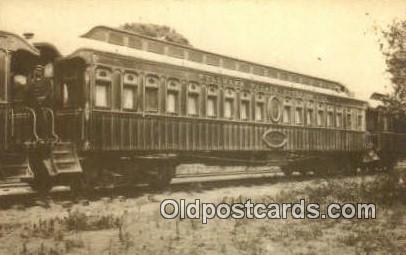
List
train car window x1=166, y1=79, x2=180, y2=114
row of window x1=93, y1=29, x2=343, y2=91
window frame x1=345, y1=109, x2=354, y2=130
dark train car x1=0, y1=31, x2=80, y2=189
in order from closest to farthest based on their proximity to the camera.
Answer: dark train car x1=0, y1=31, x2=80, y2=189, row of window x1=93, y1=29, x2=343, y2=91, train car window x1=166, y1=79, x2=180, y2=114, window frame x1=345, y1=109, x2=354, y2=130

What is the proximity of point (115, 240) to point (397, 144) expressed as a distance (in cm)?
1380

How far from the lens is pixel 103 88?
8531 millimetres

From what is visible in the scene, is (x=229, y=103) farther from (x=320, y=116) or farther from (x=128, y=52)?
(x=320, y=116)

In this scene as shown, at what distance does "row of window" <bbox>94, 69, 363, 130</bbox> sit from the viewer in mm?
8758

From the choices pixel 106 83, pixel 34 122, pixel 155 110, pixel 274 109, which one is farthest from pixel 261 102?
pixel 34 122

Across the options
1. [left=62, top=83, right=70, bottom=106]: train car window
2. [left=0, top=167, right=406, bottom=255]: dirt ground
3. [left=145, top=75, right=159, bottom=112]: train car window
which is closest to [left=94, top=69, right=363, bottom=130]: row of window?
[left=145, top=75, right=159, bottom=112]: train car window

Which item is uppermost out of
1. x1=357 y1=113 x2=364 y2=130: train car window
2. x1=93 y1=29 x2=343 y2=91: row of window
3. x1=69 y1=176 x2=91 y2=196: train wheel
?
x1=93 y1=29 x2=343 y2=91: row of window

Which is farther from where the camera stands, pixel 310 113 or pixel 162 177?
pixel 310 113

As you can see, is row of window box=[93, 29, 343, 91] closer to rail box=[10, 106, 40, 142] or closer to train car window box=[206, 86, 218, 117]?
train car window box=[206, 86, 218, 117]

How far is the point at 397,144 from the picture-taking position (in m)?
17.5

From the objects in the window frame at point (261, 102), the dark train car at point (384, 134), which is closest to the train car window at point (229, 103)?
the window frame at point (261, 102)

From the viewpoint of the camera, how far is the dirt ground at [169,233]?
221 inches

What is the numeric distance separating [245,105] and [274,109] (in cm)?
110

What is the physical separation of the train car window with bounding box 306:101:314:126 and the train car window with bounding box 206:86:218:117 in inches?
146
